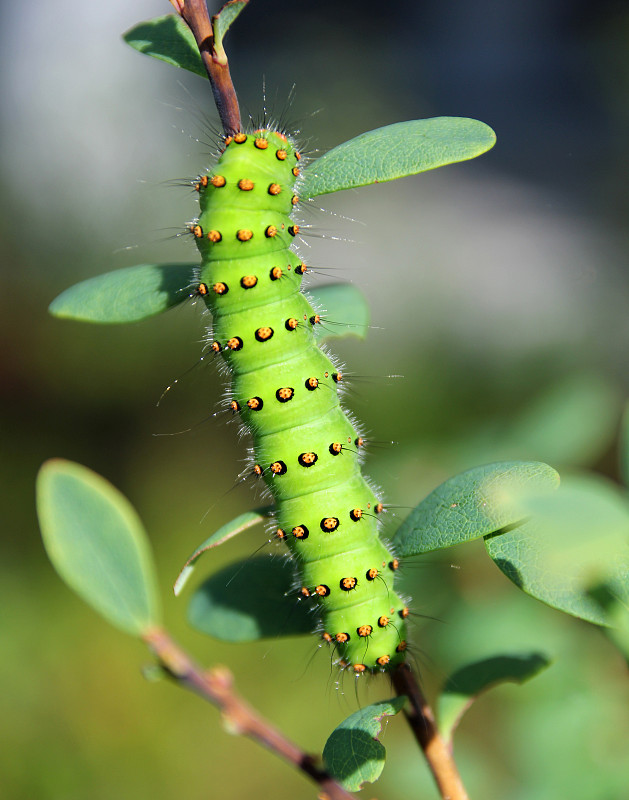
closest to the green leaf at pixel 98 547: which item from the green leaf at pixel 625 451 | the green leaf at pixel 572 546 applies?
the green leaf at pixel 572 546

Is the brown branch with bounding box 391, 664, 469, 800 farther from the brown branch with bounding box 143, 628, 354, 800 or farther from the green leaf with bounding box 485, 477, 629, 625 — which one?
the brown branch with bounding box 143, 628, 354, 800

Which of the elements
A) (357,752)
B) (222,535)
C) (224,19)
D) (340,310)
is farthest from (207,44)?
(357,752)

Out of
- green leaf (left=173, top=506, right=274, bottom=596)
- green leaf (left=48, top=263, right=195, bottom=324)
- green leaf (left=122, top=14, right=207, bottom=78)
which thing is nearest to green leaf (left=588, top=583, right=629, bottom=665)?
green leaf (left=173, top=506, right=274, bottom=596)

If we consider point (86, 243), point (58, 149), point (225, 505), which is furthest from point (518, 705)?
point (58, 149)

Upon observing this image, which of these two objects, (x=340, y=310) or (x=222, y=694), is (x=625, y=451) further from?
(x=340, y=310)

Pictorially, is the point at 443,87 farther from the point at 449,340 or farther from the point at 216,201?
the point at 216,201

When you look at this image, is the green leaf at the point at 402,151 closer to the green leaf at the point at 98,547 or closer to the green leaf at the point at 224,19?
the green leaf at the point at 224,19
